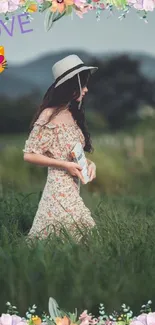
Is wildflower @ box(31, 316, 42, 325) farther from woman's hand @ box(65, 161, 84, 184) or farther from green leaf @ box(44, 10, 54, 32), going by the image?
green leaf @ box(44, 10, 54, 32)

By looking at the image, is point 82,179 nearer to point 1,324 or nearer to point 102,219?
point 102,219

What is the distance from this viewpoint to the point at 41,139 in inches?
154

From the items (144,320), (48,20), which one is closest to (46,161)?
(48,20)

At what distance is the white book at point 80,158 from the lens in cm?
387

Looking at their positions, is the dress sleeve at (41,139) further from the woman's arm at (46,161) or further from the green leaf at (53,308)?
the green leaf at (53,308)

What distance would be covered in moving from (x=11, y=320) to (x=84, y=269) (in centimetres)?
34

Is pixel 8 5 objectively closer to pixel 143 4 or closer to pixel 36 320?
pixel 143 4

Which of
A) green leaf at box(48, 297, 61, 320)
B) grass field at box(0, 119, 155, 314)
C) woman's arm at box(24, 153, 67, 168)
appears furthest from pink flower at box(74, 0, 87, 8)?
green leaf at box(48, 297, 61, 320)

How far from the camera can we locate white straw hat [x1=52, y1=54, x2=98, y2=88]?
12.6ft

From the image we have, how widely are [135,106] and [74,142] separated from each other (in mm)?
791

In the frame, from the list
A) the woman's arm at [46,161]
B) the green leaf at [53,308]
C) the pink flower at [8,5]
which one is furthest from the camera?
the woman's arm at [46,161]

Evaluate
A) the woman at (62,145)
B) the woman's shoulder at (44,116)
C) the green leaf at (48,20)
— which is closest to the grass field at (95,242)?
the woman at (62,145)

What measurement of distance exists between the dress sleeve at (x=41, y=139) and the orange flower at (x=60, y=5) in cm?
49

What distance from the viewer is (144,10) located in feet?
12.5
